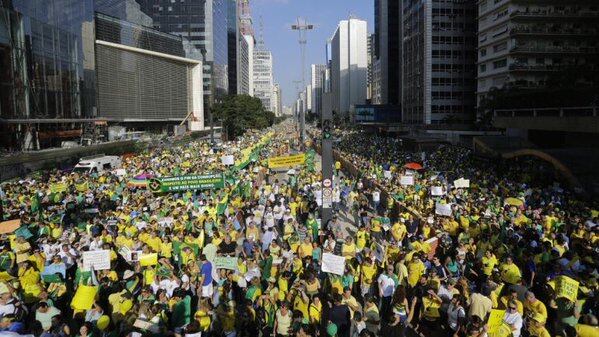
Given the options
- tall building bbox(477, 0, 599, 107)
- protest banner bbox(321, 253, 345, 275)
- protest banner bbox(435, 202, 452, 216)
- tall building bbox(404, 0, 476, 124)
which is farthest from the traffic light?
tall building bbox(404, 0, 476, 124)

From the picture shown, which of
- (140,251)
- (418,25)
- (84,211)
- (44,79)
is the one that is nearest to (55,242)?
(140,251)

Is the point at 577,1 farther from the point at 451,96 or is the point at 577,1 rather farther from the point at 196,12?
the point at 196,12

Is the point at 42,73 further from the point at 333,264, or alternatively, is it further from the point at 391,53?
the point at 391,53

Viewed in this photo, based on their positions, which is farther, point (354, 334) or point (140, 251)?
point (140, 251)

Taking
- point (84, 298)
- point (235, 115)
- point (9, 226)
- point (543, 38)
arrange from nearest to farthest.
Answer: point (84, 298), point (9, 226), point (543, 38), point (235, 115)

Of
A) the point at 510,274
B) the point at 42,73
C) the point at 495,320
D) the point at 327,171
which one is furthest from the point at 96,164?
the point at 42,73

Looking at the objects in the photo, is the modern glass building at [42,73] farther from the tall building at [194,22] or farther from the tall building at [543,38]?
the tall building at [194,22]
